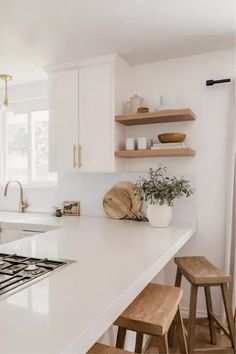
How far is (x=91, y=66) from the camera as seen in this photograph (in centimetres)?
262

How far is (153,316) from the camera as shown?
1333 mm

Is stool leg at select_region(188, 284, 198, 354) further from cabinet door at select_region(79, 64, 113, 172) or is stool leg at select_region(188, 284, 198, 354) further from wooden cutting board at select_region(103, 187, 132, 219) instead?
cabinet door at select_region(79, 64, 113, 172)

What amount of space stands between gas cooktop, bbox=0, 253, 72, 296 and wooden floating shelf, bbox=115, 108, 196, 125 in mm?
1456

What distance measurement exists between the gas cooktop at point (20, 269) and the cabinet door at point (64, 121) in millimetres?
1344

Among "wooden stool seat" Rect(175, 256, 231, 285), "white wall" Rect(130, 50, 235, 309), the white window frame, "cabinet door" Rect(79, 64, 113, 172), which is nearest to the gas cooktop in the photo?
"wooden stool seat" Rect(175, 256, 231, 285)

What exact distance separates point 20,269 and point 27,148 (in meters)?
2.49

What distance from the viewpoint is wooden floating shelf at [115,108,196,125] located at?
2.35 meters

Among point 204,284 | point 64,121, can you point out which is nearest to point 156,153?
point 64,121

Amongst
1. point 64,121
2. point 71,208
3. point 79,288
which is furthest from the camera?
point 71,208

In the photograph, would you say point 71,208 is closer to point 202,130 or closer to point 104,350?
point 202,130

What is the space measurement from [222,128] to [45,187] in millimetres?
1927

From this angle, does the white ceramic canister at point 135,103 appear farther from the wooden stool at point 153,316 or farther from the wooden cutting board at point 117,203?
the wooden stool at point 153,316

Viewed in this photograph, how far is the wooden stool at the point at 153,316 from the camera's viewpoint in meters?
1.28

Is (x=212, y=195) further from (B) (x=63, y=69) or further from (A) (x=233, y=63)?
(B) (x=63, y=69)
